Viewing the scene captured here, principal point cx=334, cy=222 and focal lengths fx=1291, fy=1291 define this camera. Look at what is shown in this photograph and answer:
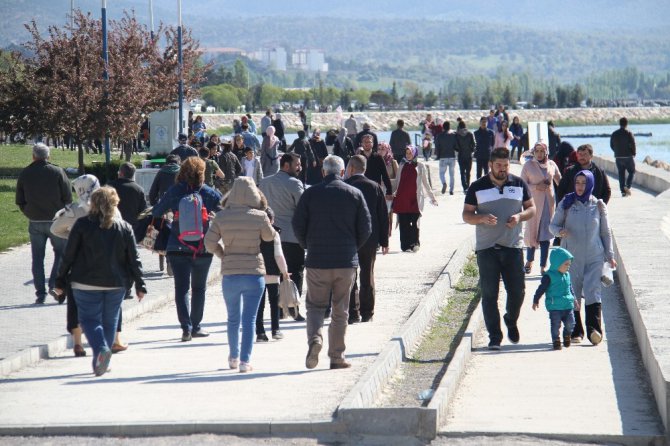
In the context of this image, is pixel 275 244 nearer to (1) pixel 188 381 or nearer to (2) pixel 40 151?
(1) pixel 188 381

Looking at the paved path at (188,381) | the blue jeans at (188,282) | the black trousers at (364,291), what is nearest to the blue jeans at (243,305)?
the paved path at (188,381)

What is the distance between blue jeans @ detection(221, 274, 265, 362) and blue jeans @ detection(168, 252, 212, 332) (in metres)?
1.43

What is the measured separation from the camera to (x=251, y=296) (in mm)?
10516

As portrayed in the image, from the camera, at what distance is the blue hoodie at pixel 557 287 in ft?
37.9

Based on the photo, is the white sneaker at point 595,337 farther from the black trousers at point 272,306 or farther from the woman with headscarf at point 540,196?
the woman with headscarf at point 540,196

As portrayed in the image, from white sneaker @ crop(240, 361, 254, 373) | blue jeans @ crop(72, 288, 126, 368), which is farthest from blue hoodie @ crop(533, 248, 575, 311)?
blue jeans @ crop(72, 288, 126, 368)

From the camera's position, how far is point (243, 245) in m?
10.4

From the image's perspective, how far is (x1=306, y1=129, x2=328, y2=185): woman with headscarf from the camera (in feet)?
86.5

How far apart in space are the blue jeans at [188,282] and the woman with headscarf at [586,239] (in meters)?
3.30

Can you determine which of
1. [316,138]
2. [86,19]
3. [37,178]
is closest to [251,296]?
[37,178]

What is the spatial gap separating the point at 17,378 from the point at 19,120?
2576cm

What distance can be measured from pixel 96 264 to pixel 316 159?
Result: 17.4 meters

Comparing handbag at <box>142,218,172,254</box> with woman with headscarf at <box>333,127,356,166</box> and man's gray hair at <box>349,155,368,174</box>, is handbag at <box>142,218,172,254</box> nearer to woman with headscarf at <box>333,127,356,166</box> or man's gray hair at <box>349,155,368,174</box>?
man's gray hair at <box>349,155,368,174</box>

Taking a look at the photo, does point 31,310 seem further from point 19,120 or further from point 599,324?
point 19,120
